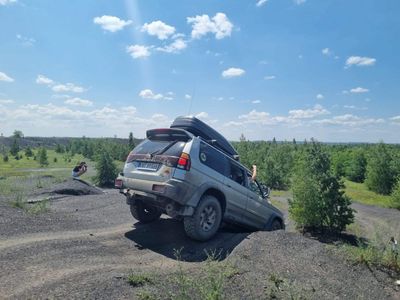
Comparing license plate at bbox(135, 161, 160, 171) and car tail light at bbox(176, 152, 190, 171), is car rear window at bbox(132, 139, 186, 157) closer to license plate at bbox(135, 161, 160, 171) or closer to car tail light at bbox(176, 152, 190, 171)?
car tail light at bbox(176, 152, 190, 171)

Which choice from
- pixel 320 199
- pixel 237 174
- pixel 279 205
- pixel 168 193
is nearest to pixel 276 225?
pixel 237 174

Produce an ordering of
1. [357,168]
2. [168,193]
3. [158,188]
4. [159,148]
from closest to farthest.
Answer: [168,193]
[158,188]
[159,148]
[357,168]

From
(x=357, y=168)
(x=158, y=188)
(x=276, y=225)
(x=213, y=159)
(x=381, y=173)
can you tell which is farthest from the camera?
(x=357, y=168)

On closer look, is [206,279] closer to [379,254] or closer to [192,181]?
[192,181]

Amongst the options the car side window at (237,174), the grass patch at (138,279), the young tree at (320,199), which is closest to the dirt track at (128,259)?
the grass patch at (138,279)

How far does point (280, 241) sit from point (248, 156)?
26.2m

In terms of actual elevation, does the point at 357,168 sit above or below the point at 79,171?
below

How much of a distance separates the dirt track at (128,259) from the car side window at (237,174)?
1.41 metres

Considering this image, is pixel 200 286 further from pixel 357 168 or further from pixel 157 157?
pixel 357 168

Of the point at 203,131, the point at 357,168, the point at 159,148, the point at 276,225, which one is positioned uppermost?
the point at 203,131

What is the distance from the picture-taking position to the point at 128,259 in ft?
20.3

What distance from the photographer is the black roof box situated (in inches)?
316

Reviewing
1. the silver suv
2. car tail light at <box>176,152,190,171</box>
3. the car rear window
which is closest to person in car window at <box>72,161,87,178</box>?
the silver suv

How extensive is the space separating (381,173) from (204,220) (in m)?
26.3
